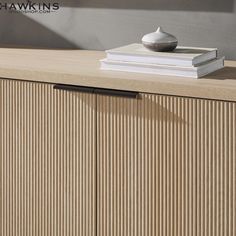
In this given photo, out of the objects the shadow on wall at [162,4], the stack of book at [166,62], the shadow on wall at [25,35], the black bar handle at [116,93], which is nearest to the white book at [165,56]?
the stack of book at [166,62]

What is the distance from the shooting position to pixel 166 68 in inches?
76.4

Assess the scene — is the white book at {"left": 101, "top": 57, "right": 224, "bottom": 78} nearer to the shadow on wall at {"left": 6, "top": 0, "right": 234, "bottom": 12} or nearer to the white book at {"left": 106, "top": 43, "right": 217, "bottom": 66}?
the white book at {"left": 106, "top": 43, "right": 217, "bottom": 66}

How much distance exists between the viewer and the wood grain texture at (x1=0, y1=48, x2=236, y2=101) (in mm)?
1815

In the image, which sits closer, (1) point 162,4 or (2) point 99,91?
(2) point 99,91

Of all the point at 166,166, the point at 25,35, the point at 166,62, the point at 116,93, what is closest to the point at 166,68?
the point at 166,62

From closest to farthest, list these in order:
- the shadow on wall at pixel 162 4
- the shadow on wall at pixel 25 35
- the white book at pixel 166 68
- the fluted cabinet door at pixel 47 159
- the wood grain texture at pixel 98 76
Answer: the wood grain texture at pixel 98 76 → the white book at pixel 166 68 → the fluted cabinet door at pixel 47 159 → the shadow on wall at pixel 162 4 → the shadow on wall at pixel 25 35

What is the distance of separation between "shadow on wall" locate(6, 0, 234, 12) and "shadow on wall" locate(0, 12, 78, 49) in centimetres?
12

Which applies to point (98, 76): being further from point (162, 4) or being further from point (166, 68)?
point (162, 4)

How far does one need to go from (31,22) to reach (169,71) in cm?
84

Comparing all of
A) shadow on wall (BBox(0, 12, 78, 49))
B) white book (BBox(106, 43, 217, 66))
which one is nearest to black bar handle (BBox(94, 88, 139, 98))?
white book (BBox(106, 43, 217, 66))

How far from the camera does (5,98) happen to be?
2.16 m

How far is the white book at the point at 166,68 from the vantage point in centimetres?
192

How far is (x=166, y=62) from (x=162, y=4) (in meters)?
0.45

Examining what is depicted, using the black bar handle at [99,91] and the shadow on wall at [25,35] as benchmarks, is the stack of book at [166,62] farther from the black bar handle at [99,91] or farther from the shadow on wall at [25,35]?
the shadow on wall at [25,35]
